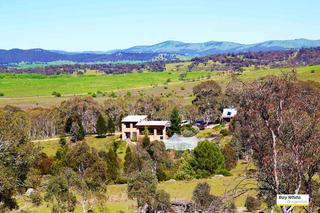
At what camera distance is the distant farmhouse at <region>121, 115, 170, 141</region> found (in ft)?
242

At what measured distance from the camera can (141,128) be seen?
7531 centimetres

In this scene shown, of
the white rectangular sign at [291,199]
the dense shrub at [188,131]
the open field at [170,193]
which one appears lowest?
the dense shrub at [188,131]

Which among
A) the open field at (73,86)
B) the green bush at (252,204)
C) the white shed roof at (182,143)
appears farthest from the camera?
the open field at (73,86)

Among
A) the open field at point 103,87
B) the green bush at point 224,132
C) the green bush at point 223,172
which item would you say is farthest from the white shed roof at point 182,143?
the open field at point 103,87

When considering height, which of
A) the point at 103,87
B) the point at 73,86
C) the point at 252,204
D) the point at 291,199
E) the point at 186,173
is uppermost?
the point at 291,199

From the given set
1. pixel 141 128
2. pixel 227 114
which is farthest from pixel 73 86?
pixel 141 128

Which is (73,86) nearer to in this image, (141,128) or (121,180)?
(141,128)

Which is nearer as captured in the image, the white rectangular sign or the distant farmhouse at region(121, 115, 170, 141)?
the white rectangular sign

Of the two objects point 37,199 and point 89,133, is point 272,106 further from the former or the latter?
point 89,133

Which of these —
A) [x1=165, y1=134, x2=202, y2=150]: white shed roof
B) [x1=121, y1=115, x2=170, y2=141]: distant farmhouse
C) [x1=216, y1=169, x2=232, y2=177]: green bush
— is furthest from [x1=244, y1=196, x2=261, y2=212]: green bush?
[x1=121, y1=115, x2=170, y2=141]: distant farmhouse

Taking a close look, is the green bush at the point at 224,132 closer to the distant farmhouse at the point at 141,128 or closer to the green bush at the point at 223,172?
the distant farmhouse at the point at 141,128

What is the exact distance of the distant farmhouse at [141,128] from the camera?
73.8m

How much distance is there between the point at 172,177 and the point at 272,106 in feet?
117

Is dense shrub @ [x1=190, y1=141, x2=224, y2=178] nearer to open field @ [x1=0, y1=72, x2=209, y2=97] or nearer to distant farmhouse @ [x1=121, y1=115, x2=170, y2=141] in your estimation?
distant farmhouse @ [x1=121, y1=115, x2=170, y2=141]
